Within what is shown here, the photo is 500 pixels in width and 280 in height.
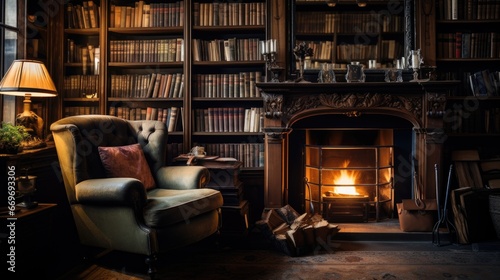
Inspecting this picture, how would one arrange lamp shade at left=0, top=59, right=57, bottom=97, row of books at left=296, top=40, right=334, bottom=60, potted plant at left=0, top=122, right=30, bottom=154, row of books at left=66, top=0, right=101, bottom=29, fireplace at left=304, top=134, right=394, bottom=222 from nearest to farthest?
potted plant at left=0, top=122, right=30, bottom=154, lamp shade at left=0, top=59, right=57, bottom=97, fireplace at left=304, top=134, right=394, bottom=222, row of books at left=296, top=40, right=334, bottom=60, row of books at left=66, top=0, right=101, bottom=29

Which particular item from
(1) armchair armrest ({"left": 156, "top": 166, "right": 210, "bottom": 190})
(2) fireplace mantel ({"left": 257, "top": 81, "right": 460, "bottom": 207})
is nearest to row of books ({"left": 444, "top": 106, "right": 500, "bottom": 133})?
(2) fireplace mantel ({"left": 257, "top": 81, "right": 460, "bottom": 207})

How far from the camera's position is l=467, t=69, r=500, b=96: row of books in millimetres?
3912

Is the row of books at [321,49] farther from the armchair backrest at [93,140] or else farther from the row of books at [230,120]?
the armchair backrest at [93,140]

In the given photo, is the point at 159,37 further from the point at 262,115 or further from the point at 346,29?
the point at 346,29

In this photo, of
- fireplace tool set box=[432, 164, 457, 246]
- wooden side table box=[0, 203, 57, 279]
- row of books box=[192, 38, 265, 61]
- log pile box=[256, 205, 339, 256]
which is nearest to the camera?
wooden side table box=[0, 203, 57, 279]

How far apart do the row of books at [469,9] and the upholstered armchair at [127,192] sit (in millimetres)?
2599

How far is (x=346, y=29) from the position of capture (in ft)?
12.9

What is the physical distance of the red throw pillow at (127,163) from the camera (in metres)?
3.00

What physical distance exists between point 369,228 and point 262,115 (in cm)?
136

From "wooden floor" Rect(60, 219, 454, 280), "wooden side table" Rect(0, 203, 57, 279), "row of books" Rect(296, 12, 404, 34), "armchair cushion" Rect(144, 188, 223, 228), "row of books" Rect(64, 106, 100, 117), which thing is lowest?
"wooden floor" Rect(60, 219, 454, 280)

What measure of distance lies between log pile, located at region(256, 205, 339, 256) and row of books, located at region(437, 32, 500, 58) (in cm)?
194

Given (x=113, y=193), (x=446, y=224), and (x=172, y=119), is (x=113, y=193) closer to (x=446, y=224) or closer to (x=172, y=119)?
(x=172, y=119)

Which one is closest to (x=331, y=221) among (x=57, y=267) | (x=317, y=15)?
(x=317, y=15)

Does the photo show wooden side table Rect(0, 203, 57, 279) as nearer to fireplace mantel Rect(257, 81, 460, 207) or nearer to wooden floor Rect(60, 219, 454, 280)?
wooden floor Rect(60, 219, 454, 280)
